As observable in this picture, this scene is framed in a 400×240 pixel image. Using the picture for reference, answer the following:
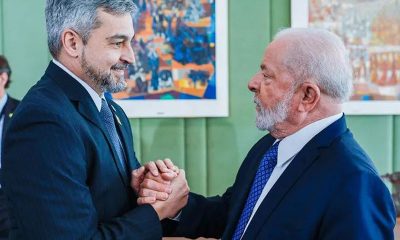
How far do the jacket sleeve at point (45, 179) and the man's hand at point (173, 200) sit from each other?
236 mm

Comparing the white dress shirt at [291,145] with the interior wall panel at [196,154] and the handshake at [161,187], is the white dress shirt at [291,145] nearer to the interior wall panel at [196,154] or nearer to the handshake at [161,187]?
the handshake at [161,187]

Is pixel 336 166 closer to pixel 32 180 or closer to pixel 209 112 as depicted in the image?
pixel 32 180

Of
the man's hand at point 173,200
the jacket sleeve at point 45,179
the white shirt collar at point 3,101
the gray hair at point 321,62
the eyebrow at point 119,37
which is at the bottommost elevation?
the man's hand at point 173,200

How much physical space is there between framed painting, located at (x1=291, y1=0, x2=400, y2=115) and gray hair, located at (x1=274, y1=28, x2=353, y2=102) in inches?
50.8

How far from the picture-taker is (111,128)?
1.48m

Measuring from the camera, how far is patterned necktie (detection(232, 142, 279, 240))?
144cm

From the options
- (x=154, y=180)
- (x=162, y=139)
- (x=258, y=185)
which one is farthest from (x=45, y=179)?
(x=162, y=139)

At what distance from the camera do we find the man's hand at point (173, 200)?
1429 millimetres

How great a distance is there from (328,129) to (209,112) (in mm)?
1337

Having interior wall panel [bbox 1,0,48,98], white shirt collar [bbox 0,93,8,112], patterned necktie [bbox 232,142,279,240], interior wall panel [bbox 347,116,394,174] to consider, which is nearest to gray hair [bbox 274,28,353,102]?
patterned necktie [bbox 232,142,279,240]

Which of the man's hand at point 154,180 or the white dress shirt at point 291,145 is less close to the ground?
the white dress shirt at point 291,145

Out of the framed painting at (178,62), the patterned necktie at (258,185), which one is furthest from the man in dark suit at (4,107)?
the patterned necktie at (258,185)

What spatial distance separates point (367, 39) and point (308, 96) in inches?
56.6

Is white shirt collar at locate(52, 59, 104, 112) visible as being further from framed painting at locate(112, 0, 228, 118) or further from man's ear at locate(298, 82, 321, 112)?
framed painting at locate(112, 0, 228, 118)
